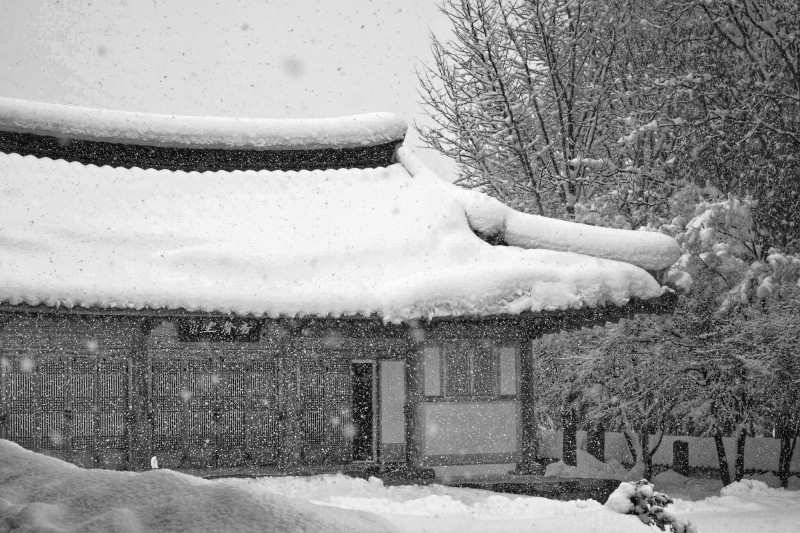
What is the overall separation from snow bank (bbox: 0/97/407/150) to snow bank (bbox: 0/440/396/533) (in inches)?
503

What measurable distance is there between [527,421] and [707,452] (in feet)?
16.3

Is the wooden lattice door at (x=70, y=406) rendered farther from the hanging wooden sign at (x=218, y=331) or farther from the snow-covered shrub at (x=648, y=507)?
the snow-covered shrub at (x=648, y=507)

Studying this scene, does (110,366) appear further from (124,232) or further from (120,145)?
(120,145)

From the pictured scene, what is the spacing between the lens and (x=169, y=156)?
14492mm

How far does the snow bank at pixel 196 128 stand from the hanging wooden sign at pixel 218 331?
3.62 m

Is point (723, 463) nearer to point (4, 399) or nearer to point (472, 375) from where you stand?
point (472, 375)

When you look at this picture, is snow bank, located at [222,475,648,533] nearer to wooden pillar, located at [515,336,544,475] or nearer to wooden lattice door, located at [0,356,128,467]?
wooden pillar, located at [515,336,544,475]

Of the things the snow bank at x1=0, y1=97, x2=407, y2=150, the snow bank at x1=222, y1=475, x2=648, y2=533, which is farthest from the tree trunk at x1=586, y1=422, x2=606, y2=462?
the snow bank at x1=0, y1=97, x2=407, y2=150

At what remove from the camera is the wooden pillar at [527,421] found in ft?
39.7

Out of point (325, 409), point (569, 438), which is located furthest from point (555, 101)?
point (325, 409)

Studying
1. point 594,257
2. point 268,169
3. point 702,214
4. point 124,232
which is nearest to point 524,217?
point 594,257

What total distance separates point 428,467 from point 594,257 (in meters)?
3.88

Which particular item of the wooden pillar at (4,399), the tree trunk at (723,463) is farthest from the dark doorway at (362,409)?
the tree trunk at (723,463)

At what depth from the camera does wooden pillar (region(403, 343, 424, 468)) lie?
11859 millimetres
